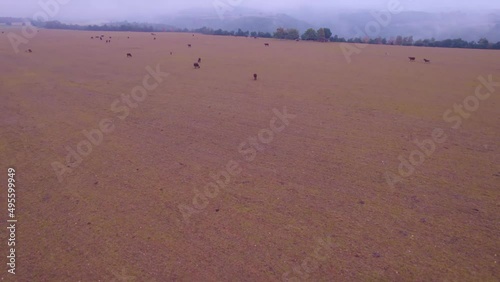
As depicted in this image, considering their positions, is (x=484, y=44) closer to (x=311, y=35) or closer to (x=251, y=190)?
(x=311, y=35)

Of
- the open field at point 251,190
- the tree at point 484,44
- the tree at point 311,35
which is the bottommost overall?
the open field at point 251,190

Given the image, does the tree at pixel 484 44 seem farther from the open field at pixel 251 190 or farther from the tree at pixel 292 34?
the open field at pixel 251 190

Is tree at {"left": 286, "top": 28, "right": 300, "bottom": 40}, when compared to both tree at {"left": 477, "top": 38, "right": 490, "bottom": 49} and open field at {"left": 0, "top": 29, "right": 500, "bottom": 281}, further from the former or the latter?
open field at {"left": 0, "top": 29, "right": 500, "bottom": 281}

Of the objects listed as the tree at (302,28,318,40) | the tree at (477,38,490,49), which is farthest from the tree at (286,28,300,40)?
the tree at (477,38,490,49)

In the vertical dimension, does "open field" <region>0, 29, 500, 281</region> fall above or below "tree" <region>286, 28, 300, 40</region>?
below

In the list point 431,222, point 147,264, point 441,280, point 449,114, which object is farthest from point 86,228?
point 449,114

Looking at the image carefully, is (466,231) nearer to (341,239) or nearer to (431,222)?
(431,222)

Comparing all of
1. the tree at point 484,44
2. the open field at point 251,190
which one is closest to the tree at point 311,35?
the tree at point 484,44

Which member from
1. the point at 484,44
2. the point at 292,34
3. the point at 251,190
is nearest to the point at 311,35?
the point at 292,34

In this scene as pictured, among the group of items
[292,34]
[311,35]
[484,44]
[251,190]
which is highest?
[292,34]
